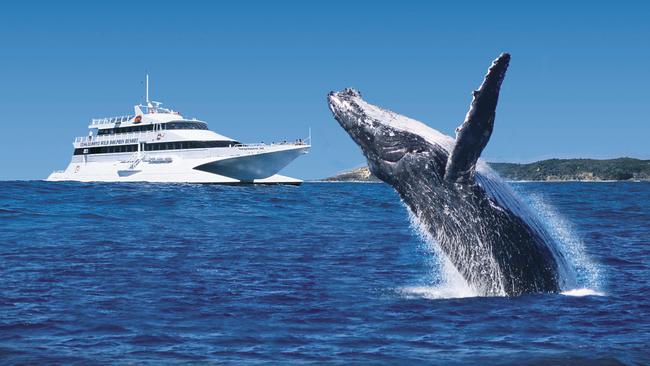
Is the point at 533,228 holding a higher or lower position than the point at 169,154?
lower

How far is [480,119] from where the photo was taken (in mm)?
5660

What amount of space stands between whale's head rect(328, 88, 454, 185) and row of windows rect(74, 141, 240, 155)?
166 feet

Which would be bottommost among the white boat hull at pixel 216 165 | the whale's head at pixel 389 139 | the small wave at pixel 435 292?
the small wave at pixel 435 292

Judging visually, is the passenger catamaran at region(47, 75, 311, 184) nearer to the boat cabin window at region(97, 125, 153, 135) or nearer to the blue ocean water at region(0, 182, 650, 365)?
the boat cabin window at region(97, 125, 153, 135)

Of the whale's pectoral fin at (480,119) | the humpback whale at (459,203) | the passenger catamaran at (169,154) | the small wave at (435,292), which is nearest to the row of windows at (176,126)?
the passenger catamaran at (169,154)

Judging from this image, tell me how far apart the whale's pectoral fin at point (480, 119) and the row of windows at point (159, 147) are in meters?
51.9

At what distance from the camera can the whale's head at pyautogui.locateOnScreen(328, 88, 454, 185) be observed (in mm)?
6566

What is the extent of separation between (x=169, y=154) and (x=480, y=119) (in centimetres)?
5456

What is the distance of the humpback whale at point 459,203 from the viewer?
21.0 ft

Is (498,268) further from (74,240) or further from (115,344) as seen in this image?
(74,240)

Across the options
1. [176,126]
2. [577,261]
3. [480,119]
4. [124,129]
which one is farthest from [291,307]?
[124,129]

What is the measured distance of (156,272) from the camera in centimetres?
912

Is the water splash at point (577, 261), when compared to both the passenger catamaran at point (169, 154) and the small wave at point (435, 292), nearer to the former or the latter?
the small wave at point (435, 292)

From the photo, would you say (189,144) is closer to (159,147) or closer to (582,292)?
(159,147)
